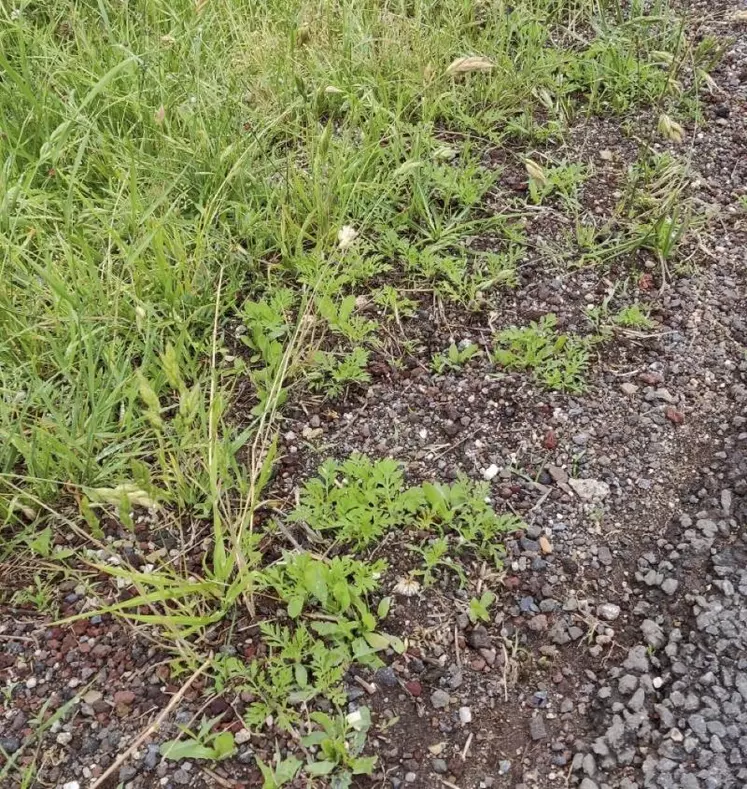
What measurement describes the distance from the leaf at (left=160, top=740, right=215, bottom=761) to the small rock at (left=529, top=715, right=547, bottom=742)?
75 cm

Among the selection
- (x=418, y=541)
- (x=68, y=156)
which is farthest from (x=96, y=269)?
(x=418, y=541)

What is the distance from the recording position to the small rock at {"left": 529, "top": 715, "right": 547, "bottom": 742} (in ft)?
5.93

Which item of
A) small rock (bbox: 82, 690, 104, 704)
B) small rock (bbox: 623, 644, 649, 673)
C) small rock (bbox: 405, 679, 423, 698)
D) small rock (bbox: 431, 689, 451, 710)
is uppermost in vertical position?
small rock (bbox: 82, 690, 104, 704)

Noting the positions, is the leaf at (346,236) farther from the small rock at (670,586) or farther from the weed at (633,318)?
the small rock at (670,586)

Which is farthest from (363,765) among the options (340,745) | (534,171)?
(534,171)

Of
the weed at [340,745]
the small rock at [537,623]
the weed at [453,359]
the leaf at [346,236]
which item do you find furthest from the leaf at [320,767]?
the leaf at [346,236]

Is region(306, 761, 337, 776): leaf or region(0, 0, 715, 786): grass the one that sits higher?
region(0, 0, 715, 786): grass

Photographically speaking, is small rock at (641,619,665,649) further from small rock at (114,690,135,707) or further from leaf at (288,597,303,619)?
small rock at (114,690,135,707)

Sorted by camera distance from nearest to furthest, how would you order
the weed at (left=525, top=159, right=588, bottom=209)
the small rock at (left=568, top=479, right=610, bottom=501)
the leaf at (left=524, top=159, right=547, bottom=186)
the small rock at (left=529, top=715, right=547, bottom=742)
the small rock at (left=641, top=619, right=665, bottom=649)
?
the small rock at (left=529, top=715, right=547, bottom=742), the small rock at (left=641, top=619, right=665, bottom=649), the small rock at (left=568, top=479, right=610, bottom=501), the leaf at (left=524, top=159, right=547, bottom=186), the weed at (left=525, top=159, right=588, bottom=209)

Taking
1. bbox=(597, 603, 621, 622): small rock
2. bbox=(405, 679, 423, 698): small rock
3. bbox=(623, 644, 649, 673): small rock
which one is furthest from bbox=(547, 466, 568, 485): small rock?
bbox=(405, 679, 423, 698): small rock

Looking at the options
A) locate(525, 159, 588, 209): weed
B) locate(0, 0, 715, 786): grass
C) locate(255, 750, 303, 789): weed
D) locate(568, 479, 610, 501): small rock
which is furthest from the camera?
locate(525, 159, 588, 209): weed

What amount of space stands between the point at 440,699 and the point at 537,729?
0.24m

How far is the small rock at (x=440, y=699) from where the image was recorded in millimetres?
1846

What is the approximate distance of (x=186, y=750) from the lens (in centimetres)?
174
